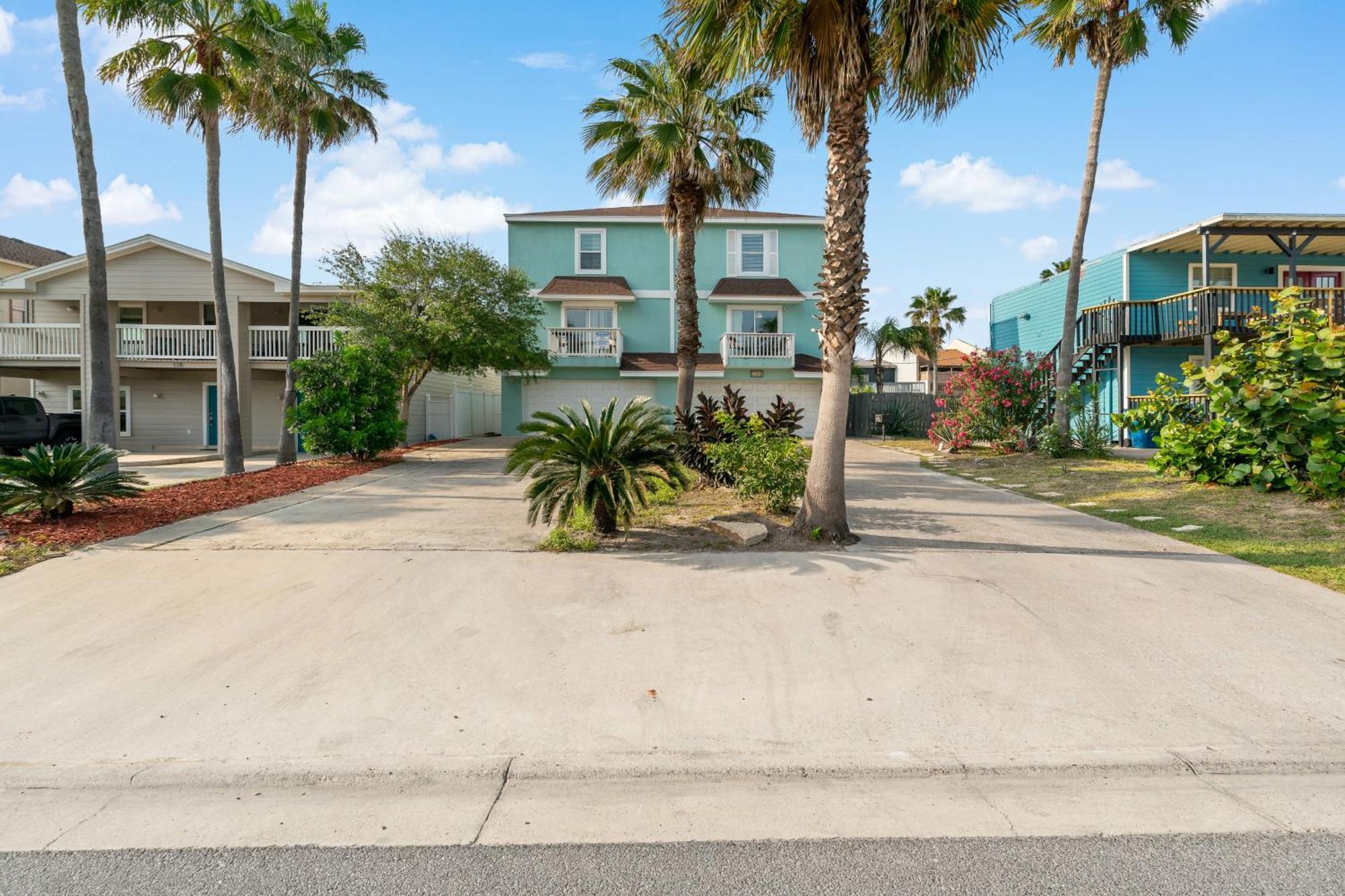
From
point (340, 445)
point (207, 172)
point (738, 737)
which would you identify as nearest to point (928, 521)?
point (738, 737)

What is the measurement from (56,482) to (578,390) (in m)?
19.3

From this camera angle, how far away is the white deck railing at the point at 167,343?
22.5 metres

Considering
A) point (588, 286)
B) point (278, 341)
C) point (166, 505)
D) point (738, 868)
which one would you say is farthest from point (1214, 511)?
point (278, 341)

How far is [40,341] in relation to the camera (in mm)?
22344

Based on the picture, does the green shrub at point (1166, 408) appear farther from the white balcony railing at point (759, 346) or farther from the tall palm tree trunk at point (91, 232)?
the tall palm tree trunk at point (91, 232)

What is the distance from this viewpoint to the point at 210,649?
17.9 ft

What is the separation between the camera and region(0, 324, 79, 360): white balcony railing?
22.2 meters

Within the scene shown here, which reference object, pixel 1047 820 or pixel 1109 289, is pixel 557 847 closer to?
pixel 1047 820

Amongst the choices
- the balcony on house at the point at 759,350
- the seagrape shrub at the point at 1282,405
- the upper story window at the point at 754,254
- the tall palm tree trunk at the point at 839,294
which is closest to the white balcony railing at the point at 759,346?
the balcony on house at the point at 759,350

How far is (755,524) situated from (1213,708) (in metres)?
4.83

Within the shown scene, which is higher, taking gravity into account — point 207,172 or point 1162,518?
point 207,172

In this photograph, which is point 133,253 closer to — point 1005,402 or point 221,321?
point 221,321

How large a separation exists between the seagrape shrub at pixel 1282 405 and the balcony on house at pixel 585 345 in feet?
60.4

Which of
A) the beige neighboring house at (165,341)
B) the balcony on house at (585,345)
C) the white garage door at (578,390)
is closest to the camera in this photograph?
the beige neighboring house at (165,341)
